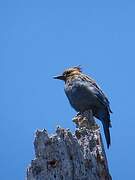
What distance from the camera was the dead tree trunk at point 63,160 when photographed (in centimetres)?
680

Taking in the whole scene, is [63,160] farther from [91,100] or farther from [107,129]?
[91,100]

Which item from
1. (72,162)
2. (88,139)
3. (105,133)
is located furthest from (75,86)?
(72,162)

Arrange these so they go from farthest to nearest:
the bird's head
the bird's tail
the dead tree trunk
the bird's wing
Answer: the bird's head, the bird's wing, the bird's tail, the dead tree trunk

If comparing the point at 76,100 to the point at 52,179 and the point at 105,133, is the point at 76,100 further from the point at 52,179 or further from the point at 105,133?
the point at 52,179

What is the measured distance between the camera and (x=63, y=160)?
6840mm

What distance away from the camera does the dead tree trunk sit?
680cm

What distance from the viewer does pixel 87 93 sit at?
1173 cm

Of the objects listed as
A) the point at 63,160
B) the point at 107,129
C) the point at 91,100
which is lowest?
the point at 63,160

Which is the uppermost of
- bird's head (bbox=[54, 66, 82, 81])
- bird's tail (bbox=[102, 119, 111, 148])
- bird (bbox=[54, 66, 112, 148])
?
bird's head (bbox=[54, 66, 82, 81])

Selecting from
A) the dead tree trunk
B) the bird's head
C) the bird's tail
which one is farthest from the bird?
the dead tree trunk

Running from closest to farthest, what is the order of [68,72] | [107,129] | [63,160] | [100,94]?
[63,160] < [107,129] < [100,94] < [68,72]

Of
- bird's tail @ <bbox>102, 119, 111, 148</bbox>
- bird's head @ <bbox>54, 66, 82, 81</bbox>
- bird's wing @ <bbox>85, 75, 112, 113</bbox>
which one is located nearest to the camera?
bird's tail @ <bbox>102, 119, 111, 148</bbox>

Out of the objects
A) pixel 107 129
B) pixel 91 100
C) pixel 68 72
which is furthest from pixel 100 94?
pixel 68 72

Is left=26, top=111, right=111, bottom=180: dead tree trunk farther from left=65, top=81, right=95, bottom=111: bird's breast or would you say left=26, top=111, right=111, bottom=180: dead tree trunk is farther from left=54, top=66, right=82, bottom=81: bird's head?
left=54, top=66, right=82, bottom=81: bird's head
